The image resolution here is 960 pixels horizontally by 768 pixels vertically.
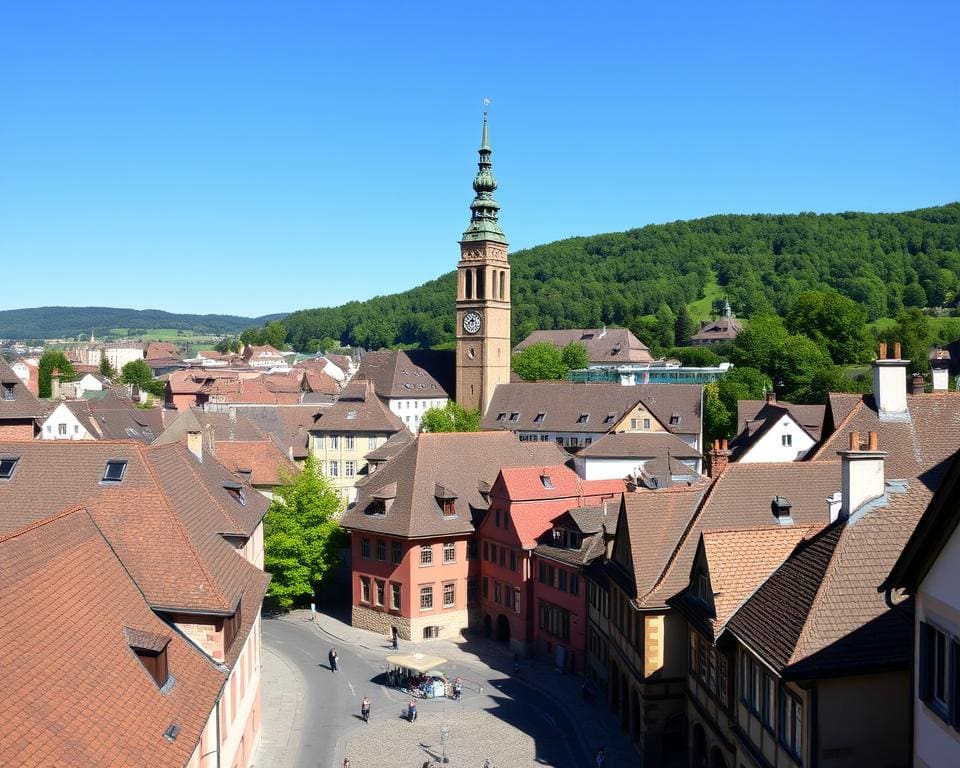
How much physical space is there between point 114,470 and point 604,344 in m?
129

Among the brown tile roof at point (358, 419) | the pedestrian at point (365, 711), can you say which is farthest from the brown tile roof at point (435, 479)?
the brown tile roof at point (358, 419)

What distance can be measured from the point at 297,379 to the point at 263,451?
97.8 meters

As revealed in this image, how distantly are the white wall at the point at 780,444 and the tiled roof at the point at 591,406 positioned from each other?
2372 centimetres

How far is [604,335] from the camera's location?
15475 centimetres

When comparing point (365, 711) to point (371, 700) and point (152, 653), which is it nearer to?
point (371, 700)

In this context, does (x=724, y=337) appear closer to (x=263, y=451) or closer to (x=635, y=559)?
(x=263, y=451)

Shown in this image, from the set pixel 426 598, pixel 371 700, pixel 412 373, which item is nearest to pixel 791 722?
pixel 371 700

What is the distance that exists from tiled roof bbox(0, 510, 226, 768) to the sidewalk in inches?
674

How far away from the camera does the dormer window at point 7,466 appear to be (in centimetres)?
2959

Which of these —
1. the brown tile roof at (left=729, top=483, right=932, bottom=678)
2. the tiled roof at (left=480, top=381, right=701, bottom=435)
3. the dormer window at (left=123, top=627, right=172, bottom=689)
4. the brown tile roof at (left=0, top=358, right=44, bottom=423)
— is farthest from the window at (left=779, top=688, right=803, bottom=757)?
the tiled roof at (left=480, top=381, right=701, bottom=435)

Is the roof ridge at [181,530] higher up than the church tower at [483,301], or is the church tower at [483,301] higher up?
the church tower at [483,301]

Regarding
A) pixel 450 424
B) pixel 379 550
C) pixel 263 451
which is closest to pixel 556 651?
pixel 379 550

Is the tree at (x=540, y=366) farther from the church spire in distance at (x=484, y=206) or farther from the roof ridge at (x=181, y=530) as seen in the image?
the roof ridge at (x=181, y=530)

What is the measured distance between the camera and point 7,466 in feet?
97.9
